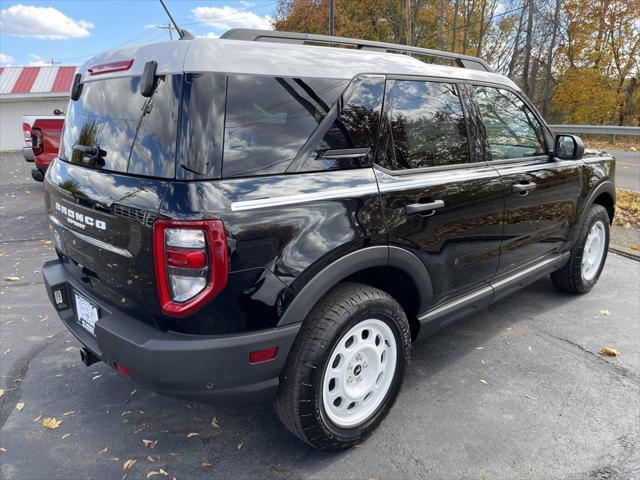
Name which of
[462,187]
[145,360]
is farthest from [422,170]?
[145,360]

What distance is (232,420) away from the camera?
2.70 meters

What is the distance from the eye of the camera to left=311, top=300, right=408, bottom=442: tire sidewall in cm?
219

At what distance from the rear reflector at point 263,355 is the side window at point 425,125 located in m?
1.16

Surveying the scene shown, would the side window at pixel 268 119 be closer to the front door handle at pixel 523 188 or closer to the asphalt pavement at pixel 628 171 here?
the front door handle at pixel 523 188

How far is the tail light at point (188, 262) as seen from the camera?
182 cm

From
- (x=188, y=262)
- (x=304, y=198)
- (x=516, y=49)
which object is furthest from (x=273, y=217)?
(x=516, y=49)

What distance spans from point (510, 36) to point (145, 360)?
3532 cm

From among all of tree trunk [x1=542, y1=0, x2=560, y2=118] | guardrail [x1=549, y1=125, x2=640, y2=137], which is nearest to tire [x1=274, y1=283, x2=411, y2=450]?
guardrail [x1=549, y1=125, x2=640, y2=137]

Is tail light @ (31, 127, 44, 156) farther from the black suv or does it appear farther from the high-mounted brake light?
the high-mounted brake light

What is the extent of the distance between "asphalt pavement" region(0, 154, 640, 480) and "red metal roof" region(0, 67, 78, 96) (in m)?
26.4

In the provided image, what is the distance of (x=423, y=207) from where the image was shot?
251 centimetres

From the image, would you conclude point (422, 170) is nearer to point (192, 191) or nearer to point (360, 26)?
point (192, 191)

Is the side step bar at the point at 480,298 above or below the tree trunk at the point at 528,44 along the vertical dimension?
below

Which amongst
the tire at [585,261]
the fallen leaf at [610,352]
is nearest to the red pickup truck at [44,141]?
the tire at [585,261]
